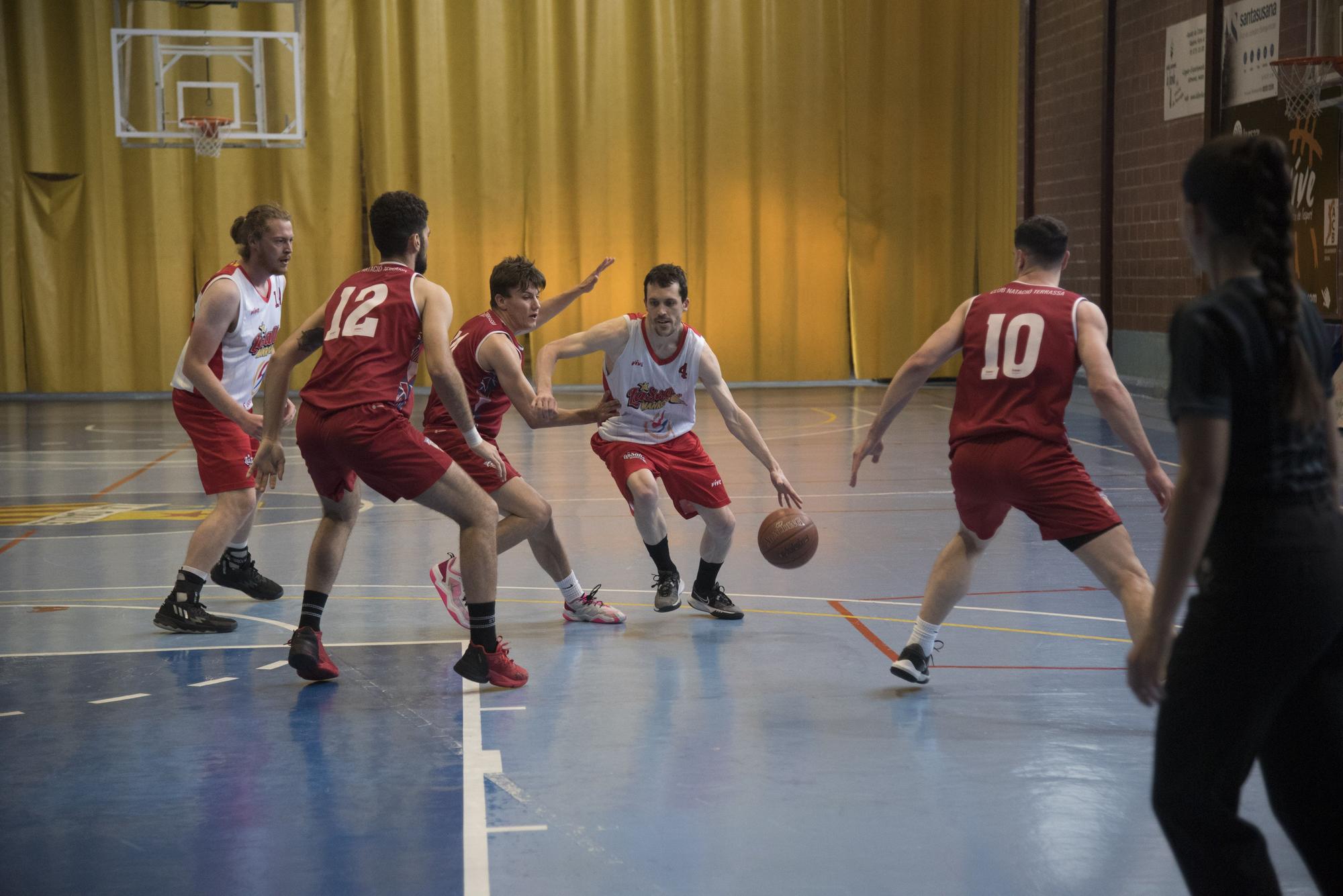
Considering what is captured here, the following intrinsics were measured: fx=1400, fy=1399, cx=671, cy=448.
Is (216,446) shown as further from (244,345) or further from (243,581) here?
(243,581)

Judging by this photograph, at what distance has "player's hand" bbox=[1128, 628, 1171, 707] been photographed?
2.13 meters

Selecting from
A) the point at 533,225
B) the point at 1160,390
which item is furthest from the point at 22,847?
the point at 533,225

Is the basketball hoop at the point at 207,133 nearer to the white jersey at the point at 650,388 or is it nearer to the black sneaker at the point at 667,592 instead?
the white jersey at the point at 650,388

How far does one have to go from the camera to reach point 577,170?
17156mm

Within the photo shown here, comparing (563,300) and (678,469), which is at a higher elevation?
(563,300)

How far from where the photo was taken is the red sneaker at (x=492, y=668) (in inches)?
175

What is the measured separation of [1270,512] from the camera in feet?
6.84

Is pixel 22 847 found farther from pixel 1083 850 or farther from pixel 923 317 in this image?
pixel 923 317

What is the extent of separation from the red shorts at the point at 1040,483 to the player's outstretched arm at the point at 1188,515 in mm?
1897

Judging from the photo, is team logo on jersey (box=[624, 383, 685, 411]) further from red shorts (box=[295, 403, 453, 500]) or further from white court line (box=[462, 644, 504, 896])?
white court line (box=[462, 644, 504, 896])

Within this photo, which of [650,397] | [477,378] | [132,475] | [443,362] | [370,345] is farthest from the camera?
[132,475]

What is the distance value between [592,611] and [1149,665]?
3.52 meters

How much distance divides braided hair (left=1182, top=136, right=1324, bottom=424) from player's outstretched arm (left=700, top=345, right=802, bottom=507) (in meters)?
3.22

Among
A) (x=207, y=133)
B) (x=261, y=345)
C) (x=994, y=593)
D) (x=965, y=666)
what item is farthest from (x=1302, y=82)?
(x=207, y=133)
